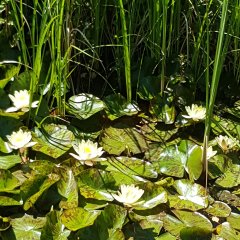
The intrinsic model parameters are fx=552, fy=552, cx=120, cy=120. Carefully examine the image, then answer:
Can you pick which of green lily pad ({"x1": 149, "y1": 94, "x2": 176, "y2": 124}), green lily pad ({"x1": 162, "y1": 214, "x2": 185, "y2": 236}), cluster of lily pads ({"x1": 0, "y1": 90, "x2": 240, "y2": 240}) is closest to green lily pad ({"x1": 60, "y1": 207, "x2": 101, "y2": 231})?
cluster of lily pads ({"x1": 0, "y1": 90, "x2": 240, "y2": 240})

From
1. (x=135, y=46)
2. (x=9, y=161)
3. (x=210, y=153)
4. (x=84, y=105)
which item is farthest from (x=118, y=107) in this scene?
(x=9, y=161)

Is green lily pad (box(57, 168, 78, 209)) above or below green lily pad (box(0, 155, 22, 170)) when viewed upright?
below

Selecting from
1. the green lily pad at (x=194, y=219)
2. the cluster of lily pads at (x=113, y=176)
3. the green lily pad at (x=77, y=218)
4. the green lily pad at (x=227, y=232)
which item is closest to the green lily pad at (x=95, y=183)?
the cluster of lily pads at (x=113, y=176)

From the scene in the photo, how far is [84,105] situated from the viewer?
1914 millimetres

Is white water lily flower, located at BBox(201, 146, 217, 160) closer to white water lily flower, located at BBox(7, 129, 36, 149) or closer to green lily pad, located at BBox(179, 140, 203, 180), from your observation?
green lily pad, located at BBox(179, 140, 203, 180)

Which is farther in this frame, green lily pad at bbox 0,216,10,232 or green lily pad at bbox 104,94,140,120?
green lily pad at bbox 104,94,140,120

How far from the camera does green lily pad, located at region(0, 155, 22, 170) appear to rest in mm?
1621

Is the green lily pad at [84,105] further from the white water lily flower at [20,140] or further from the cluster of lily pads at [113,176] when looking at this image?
the white water lily flower at [20,140]

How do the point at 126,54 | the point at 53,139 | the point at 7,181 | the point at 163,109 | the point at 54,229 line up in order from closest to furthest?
the point at 54,229 → the point at 7,181 → the point at 53,139 → the point at 126,54 → the point at 163,109

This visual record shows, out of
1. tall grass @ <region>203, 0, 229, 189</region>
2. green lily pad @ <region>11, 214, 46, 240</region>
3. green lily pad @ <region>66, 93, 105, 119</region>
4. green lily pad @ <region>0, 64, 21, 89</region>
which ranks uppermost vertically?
tall grass @ <region>203, 0, 229, 189</region>

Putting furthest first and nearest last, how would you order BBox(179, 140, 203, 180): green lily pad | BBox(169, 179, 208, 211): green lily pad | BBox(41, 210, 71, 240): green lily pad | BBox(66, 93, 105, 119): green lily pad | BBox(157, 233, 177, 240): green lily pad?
BBox(66, 93, 105, 119): green lily pad, BBox(179, 140, 203, 180): green lily pad, BBox(169, 179, 208, 211): green lily pad, BBox(157, 233, 177, 240): green lily pad, BBox(41, 210, 71, 240): green lily pad

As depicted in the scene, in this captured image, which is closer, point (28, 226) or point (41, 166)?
point (28, 226)

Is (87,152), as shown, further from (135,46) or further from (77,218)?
(135,46)

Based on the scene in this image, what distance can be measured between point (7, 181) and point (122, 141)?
0.46 m
